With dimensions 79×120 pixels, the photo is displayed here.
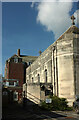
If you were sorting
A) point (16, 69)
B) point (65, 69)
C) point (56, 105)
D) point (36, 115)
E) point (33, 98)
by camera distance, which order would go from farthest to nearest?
point (16, 69) < point (33, 98) < point (65, 69) < point (56, 105) < point (36, 115)

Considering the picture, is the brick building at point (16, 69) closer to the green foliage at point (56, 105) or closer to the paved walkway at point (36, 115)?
the green foliage at point (56, 105)

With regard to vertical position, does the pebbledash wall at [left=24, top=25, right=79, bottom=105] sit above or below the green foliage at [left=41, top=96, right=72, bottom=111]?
above

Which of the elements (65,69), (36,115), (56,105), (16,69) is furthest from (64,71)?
(16,69)

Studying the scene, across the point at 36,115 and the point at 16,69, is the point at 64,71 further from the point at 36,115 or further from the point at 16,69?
the point at 16,69

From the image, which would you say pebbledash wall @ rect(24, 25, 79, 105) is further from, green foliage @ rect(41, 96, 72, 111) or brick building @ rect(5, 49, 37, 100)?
brick building @ rect(5, 49, 37, 100)

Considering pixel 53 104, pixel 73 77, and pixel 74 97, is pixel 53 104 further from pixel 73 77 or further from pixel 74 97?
pixel 73 77

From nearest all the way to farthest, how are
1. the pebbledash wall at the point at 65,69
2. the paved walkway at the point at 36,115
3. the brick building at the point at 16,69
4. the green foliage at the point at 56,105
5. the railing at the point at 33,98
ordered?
the paved walkway at the point at 36,115 < the green foliage at the point at 56,105 < the pebbledash wall at the point at 65,69 < the railing at the point at 33,98 < the brick building at the point at 16,69

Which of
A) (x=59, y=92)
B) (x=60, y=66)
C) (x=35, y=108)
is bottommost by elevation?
(x=35, y=108)

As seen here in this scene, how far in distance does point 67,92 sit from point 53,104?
3086mm

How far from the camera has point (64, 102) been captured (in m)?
21.3

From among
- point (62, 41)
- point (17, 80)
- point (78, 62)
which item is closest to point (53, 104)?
point (78, 62)

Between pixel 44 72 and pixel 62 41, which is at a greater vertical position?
pixel 62 41

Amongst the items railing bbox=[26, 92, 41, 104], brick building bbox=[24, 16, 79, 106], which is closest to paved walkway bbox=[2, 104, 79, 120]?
railing bbox=[26, 92, 41, 104]

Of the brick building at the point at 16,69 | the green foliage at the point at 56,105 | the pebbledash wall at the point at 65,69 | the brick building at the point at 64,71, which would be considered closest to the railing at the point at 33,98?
the brick building at the point at 64,71
